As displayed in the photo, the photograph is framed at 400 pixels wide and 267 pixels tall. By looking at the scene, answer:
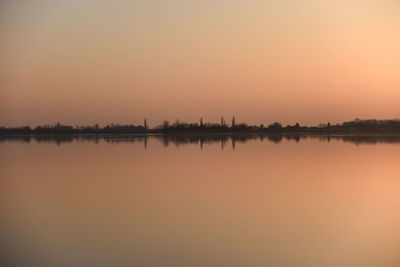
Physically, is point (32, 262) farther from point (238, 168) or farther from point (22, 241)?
point (238, 168)

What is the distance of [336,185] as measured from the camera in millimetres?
13391

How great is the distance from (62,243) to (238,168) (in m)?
11.0

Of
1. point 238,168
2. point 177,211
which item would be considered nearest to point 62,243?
point 177,211

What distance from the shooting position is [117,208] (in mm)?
10086

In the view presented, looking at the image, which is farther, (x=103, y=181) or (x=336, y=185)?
(x=103, y=181)

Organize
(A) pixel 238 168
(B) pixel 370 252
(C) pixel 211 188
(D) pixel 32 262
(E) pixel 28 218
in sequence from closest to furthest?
(D) pixel 32 262
(B) pixel 370 252
(E) pixel 28 218
(C) pixel 211 188
(A) pixel 238 168

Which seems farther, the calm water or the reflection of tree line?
the reflection of tree line

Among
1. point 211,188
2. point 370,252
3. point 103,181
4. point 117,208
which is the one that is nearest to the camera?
point 370,252

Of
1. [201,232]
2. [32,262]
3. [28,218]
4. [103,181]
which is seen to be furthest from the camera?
[103,181]

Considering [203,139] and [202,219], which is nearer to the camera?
[202,219]

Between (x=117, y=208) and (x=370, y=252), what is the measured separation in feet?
16.5

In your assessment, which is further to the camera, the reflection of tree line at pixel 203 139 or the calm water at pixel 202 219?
the reflection of tree line at pixel 203 139

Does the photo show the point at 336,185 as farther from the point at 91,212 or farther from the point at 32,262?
the point at 32,262

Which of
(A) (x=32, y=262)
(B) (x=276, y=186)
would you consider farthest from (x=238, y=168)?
(A) (x=32, y=262)
